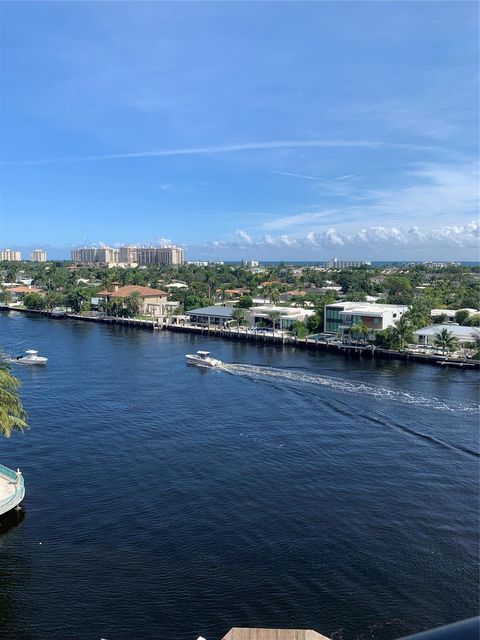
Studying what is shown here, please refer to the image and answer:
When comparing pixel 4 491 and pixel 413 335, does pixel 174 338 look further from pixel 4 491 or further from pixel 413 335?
pixel 4 491

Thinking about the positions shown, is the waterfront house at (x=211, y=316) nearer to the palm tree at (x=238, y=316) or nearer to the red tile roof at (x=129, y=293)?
the palm tree at (x=238, y=316)

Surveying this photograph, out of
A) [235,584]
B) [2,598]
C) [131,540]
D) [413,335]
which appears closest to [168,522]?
[131,540]

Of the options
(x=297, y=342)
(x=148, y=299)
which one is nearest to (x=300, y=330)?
(x=297, y=342)

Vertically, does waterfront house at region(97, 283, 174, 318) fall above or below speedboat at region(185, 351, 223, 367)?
above

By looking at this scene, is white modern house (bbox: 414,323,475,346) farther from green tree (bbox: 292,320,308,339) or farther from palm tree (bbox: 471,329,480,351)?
green tree (bbox: 292,320,308,339)

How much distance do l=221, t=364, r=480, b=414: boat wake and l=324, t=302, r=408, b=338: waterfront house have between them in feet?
52.1

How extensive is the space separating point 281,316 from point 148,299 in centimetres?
2832

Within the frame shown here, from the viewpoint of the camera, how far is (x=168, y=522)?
19.3 meters

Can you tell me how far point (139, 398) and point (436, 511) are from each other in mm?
21161

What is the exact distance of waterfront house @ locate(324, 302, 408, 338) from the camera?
57.8 meters

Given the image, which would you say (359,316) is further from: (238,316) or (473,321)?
(238,316)

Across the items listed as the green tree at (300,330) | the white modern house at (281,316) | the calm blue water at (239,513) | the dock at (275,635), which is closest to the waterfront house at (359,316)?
the green tree at (300,330)

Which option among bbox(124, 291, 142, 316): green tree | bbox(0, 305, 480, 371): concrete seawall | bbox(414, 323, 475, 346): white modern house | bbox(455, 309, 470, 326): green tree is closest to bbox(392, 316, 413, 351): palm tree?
bbox(0, 305, 480, 371): concrete seawall

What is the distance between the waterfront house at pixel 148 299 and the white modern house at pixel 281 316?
17283mm
